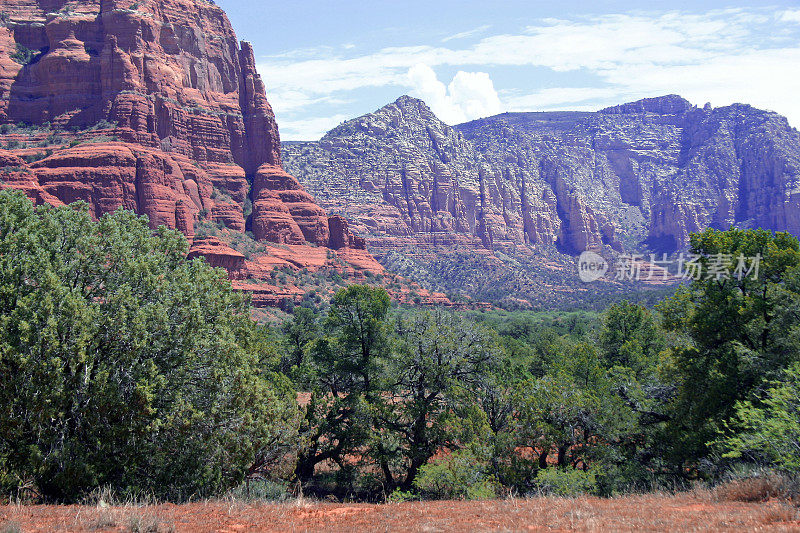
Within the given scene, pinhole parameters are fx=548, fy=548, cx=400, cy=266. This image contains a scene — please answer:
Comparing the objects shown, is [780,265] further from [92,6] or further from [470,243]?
[470,243]

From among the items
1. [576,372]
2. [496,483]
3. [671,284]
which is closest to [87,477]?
[496,483]

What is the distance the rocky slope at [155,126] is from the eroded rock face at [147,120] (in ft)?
0.72

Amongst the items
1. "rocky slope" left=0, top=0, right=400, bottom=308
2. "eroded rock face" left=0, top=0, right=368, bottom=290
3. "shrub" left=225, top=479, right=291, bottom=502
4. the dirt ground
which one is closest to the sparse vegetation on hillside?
"shrub" left=225, top=479, right=291, bottom=502

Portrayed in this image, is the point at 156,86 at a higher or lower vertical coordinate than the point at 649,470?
higher

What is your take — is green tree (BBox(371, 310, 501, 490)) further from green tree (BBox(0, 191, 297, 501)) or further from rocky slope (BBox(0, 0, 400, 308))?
rocky slope (BBox(0, 0, 400, 308))

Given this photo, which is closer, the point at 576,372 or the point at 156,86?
the point at 576,372

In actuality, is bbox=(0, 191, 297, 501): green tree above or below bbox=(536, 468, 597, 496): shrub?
above

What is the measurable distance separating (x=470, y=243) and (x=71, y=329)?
626 ft

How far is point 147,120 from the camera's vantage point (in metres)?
97.3

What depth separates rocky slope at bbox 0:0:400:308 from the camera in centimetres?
8744

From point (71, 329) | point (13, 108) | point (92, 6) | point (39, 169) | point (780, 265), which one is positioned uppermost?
point (92, 6)

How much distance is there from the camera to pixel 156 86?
101875 mm

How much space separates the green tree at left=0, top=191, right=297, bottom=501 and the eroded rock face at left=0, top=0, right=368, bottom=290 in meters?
71.6

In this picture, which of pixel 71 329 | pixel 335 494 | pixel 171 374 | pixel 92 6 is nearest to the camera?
pixel 71 329
